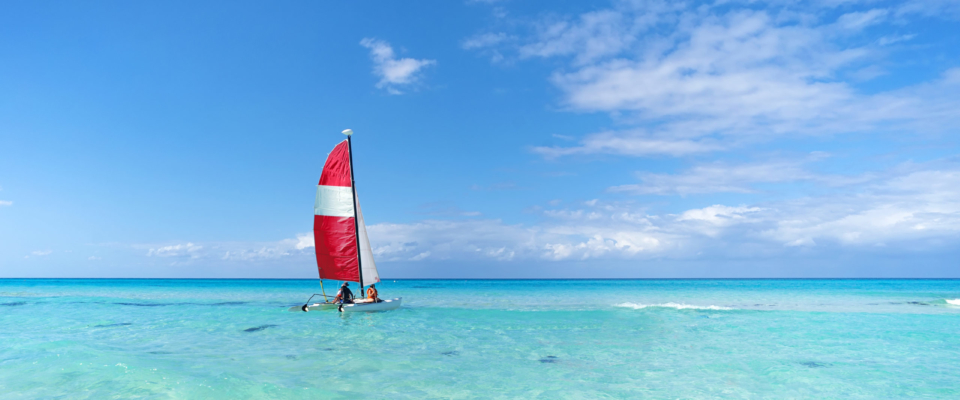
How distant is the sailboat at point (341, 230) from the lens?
26.5 metres

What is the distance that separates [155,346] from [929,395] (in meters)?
20.6

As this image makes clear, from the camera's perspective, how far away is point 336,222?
26859 mm

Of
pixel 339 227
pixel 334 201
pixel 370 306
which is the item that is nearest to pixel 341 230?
pixel 339 227

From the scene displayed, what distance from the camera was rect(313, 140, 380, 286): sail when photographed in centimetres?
2658

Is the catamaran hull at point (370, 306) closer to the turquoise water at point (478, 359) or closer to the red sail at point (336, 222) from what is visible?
the red sail at point (336, 222)

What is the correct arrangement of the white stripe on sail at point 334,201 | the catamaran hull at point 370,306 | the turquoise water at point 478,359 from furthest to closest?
the white stripe on sail at point 334,201, the catamaran hull at point 370,306, the turquoise water at point 478,359

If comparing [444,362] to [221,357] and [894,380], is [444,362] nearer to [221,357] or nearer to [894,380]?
[221,357]

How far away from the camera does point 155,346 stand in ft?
52.2

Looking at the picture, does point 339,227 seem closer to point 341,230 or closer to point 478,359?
point 341,230

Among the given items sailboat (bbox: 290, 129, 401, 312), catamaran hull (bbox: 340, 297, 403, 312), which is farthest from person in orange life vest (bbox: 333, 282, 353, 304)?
catamaran hull (bbox: 340, 297, 403, 312)

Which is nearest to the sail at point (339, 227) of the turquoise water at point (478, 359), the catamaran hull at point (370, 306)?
the catamaran hull at point (370, 306)

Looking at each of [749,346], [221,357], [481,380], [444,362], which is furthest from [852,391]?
[221,357]

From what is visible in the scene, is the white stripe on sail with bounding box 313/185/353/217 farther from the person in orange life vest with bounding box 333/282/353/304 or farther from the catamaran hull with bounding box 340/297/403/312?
the catamaran hull with bounding box 340/297/403/312

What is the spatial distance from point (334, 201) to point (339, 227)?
1.44 m
